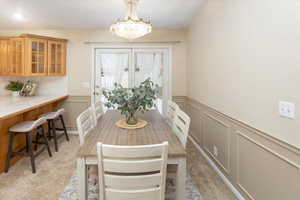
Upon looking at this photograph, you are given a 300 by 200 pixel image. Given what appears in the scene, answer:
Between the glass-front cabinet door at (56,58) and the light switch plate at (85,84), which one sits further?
the light switch plate at (85,84)

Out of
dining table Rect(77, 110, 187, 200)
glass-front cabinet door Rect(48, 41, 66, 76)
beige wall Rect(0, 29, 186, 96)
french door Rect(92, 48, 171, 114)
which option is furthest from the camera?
french door Rect(92, 48, 171, 114)

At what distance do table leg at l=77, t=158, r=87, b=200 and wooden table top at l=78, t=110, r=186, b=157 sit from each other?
0.06 m

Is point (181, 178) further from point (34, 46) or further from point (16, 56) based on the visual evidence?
point (16, 56)

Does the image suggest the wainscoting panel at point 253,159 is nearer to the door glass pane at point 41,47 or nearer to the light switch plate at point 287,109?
the light switch plate at point 287,109

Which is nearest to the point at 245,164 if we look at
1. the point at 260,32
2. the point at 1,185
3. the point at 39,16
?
the point at 260,32

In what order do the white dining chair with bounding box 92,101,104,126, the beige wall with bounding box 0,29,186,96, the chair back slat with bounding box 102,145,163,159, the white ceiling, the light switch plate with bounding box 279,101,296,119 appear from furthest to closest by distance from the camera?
the beige wall with bounding box 0,29,186,96 → the white ceiling → the white dining chair with bounding box 92,101,104,126 → the light switch plate with bounding box 279,101,296,119 → the chair back slat with bounding box 102,145,163,159

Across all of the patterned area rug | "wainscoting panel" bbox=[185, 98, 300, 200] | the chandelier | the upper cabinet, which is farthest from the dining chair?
the upper cabinet

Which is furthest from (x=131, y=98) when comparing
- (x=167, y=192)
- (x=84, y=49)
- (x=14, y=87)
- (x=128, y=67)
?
(x=14, y=87)

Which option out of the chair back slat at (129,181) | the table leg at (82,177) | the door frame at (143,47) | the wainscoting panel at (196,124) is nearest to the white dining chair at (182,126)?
the chair back slat at (129,181)

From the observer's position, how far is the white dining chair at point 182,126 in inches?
65.9

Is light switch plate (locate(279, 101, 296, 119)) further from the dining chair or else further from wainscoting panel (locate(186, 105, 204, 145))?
wainscoting panel (locate(186, 105, 204, 145))

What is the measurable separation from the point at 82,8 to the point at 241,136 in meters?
3.11

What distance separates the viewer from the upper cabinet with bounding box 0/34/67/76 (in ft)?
11.0

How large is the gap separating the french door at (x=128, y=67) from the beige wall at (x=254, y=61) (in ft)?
4.56
